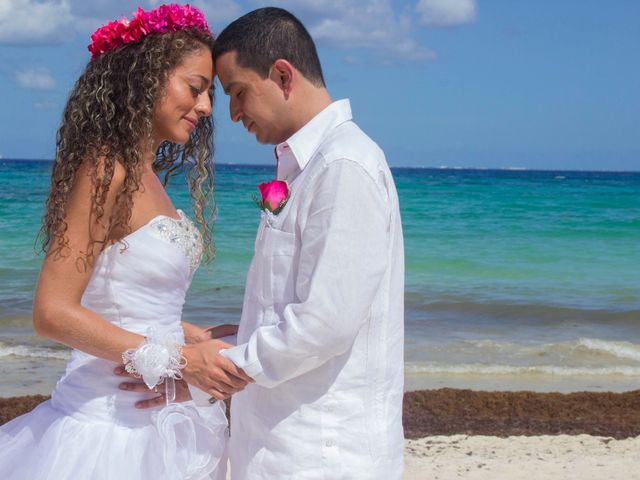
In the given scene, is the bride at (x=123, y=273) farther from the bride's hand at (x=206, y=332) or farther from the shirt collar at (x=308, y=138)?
the shirt collar at (x=308, y=138)

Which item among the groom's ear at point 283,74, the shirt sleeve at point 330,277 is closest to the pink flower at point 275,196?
the shirt sleeve at point 330,277

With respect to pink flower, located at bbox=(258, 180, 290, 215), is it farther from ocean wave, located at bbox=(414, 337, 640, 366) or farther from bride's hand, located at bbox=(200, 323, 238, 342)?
ocean wave, located at bbox=(414, 337, 640, 366)

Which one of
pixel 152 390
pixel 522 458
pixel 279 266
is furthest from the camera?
pixel 522 458

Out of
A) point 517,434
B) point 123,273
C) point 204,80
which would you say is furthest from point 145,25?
point 517,434

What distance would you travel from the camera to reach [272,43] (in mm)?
2500

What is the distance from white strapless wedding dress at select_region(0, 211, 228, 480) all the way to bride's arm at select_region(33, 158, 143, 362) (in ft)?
0.33

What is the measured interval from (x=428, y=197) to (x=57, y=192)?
110ft

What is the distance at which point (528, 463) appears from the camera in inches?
208

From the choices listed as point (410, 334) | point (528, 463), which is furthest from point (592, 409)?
point (410, 334)

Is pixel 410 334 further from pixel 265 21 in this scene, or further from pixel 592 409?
pixel 265 21

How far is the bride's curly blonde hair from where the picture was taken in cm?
276

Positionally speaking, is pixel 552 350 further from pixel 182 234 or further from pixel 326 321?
pixel 326 321

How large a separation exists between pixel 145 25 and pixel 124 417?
4.07ft

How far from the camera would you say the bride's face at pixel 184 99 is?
9.53 ft
